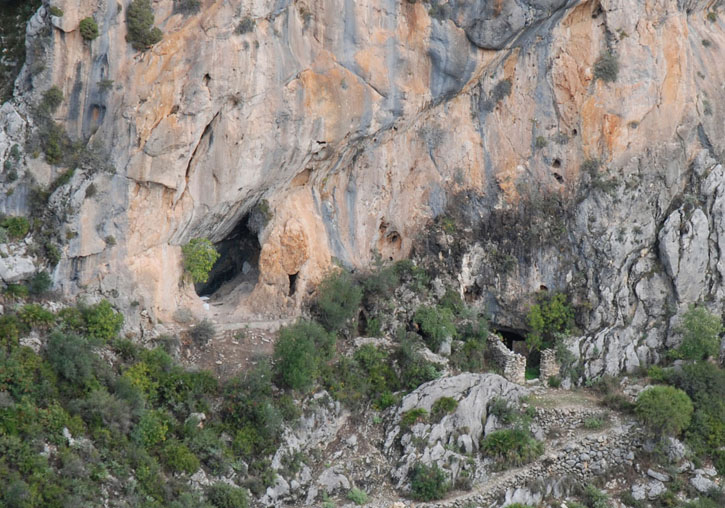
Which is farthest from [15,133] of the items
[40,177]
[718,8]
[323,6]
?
[718,8]

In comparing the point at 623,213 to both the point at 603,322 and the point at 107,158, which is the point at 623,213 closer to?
the point at 603,322

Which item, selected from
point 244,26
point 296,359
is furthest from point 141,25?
point 296,359

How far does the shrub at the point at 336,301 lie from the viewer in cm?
3644

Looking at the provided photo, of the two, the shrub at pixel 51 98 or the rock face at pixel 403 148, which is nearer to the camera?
the shrub at pixel 51 98

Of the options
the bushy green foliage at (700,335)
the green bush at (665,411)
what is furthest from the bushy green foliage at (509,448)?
the bushy green foliage at (700,335)

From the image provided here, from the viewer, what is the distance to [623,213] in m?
39.2

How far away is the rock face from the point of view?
33000 mm

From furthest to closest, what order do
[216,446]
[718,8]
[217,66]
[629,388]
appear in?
[718,8] → [629,388] → [217,66] → [216,446]

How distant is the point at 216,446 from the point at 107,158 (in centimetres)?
986

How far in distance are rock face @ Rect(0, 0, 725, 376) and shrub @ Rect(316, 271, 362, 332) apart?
31.4 inches

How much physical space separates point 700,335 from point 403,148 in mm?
13000

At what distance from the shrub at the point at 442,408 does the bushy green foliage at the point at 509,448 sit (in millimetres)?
1542

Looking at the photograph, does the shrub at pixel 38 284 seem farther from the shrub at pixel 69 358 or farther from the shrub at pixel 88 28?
the shrub at pixel 88 28

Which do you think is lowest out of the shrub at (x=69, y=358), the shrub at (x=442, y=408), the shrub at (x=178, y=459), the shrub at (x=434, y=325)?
the shrub at (x=178, y=459)
